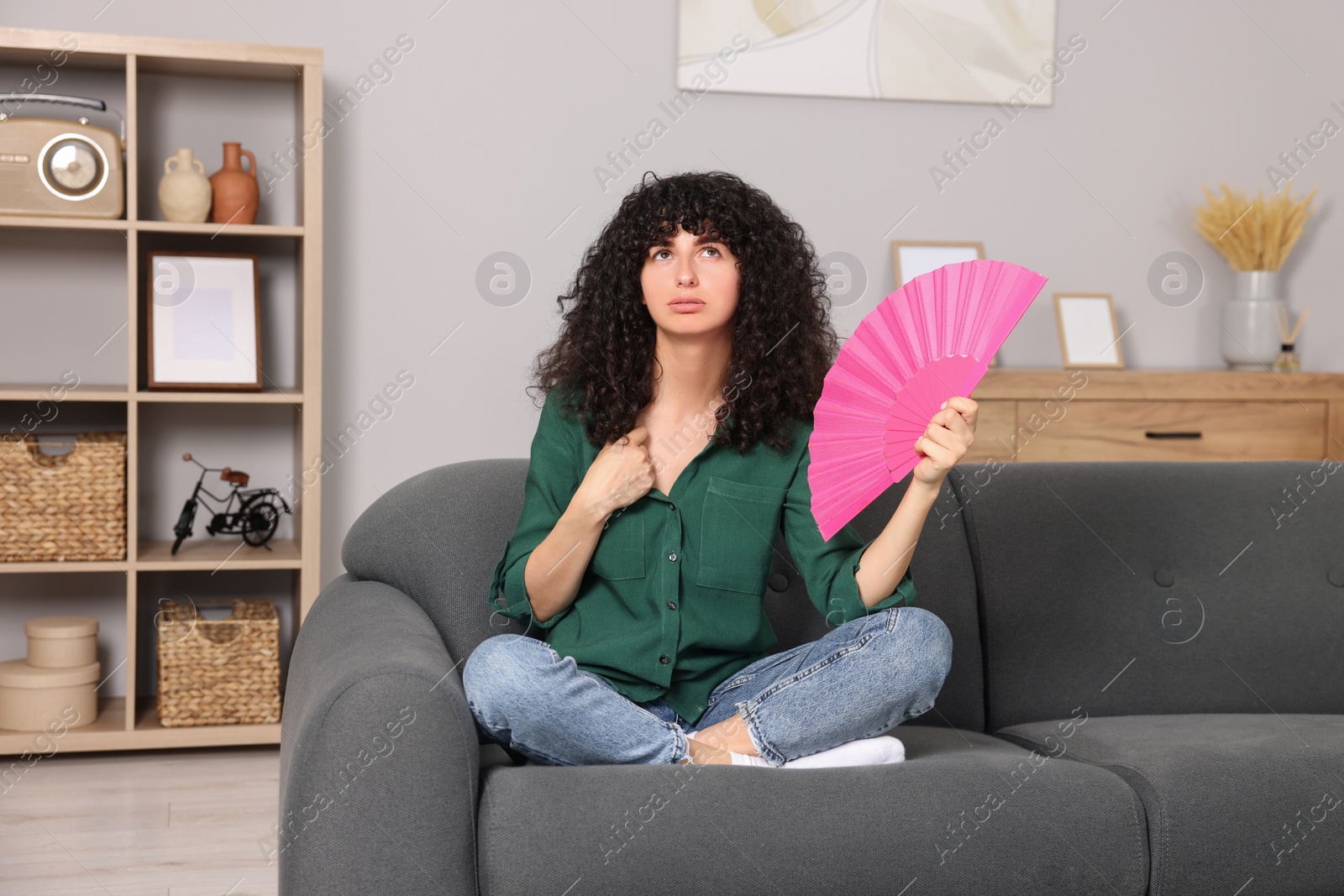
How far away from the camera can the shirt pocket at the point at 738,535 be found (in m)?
1.70

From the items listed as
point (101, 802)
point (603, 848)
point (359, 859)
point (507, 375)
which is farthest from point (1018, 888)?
point (507, 375)

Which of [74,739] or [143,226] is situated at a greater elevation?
[143,226]

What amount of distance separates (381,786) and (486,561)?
58cm

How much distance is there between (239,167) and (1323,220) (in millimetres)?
3271

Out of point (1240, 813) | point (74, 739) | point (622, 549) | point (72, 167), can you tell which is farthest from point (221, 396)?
point (1240, 813)

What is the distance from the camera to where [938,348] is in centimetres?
155

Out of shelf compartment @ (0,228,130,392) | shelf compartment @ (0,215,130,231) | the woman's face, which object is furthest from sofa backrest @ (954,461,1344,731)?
shelf compartment @ (0,228,130,392)

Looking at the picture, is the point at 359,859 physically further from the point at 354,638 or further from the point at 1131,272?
the point at 1131,272

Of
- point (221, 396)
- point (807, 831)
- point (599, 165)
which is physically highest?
point (599, 165)

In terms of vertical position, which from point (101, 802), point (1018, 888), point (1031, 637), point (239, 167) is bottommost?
point (101, 802)

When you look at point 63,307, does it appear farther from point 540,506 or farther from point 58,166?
point 540,506

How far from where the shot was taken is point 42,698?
2.90 meters

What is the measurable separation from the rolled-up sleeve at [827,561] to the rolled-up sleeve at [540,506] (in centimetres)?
33

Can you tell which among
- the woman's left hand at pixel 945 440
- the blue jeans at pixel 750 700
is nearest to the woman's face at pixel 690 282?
the woman's left hand at pixel 945 440
